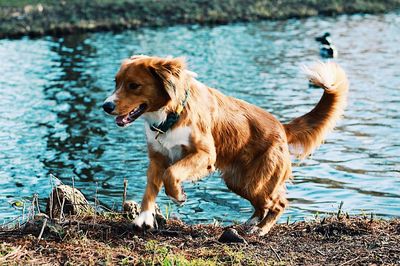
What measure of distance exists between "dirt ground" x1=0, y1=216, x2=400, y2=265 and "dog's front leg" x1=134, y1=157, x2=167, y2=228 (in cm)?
12

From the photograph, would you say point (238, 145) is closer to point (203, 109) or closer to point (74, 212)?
point (203, 109)

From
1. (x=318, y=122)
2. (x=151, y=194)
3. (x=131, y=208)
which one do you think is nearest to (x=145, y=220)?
(x=151, y=194)

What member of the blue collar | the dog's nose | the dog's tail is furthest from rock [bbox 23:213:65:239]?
the dog's tail

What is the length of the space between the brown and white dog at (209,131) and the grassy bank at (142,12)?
26.3 meters

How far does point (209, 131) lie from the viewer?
7684mm

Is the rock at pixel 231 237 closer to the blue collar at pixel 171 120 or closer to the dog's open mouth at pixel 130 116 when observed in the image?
the blue collar at pixel 171 120

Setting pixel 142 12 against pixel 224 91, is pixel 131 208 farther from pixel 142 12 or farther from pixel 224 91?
pixel 142 12

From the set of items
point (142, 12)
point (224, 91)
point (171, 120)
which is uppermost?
point (171, 120)

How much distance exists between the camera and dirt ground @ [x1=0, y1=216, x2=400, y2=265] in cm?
646

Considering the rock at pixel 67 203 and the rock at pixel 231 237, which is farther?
the rock at pixel 67 203

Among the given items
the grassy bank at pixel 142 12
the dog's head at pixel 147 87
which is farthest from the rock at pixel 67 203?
the grassy bank at pixel 142 12

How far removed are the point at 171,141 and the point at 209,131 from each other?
46 cm

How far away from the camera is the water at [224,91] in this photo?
11297 millimetres

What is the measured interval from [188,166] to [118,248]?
3.56 feet
